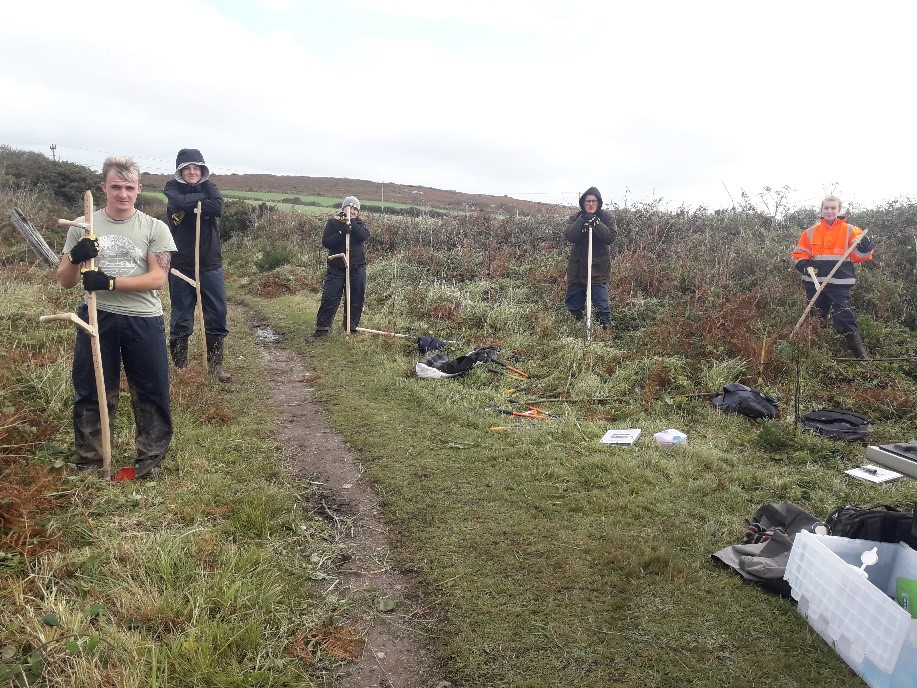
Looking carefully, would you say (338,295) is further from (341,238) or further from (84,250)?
(84,250)

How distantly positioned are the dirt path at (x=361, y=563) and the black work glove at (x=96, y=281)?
6.52ft

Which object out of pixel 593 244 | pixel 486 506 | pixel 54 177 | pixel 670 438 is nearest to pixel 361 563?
pixel 486 506

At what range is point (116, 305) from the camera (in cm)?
409

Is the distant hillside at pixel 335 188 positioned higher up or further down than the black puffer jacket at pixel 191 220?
higher up

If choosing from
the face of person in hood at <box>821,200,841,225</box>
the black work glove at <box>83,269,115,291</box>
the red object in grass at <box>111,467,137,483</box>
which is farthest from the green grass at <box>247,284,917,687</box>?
the face of person in hood at <box>821,200,841,225</box>

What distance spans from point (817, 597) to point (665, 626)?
746 millimetres

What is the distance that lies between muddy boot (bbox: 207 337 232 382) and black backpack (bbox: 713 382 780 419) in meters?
5.57

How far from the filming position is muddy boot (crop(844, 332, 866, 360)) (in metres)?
8.26

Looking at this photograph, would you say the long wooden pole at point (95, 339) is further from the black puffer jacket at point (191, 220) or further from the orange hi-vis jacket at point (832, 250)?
the orange hi-vis jacket at point (832, 250)

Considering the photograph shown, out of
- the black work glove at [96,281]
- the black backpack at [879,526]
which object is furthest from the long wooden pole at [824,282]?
the black work glove at [96,281]

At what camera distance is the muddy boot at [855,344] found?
826 centimetres

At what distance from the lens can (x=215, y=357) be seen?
737 cm

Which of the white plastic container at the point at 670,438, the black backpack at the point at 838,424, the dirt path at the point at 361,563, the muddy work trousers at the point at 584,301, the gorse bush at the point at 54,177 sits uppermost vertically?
the gorse bush at the point at 54,177

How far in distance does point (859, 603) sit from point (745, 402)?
3681mm
